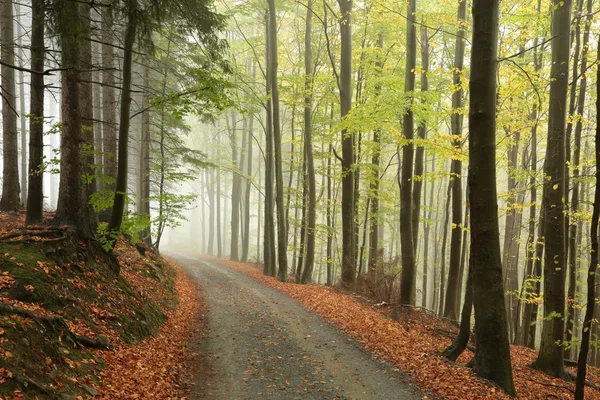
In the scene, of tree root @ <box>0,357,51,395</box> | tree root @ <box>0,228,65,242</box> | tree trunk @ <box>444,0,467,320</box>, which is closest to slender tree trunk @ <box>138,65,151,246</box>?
tree root @ <box>0,228,65,242</box>

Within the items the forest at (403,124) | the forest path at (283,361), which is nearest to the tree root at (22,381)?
the forest path at (283,361)

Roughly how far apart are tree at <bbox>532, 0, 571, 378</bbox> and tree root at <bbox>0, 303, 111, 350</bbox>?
30.9 feet

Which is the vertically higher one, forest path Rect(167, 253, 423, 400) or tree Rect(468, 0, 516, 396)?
tree Rect(468, 0, 516, 396)

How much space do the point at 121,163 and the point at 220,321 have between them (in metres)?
4.70

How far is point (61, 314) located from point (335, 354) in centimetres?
496

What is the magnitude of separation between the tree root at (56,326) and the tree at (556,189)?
9408 mm

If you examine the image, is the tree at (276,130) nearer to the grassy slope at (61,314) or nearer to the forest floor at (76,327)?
the forest floor at (76,327)

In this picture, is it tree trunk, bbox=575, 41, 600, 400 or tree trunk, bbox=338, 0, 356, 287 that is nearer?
tree trunk, bbox=575, 41, 600, 400

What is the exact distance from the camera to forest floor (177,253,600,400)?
21.0 feet

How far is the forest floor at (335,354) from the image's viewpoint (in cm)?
641

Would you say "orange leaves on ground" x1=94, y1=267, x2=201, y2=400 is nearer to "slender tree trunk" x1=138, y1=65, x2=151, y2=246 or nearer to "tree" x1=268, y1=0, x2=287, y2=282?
"tree" x1=268, y1=0, x2=287, y2=282

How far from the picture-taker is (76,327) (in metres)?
6.09

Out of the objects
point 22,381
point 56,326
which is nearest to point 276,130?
point 56,326

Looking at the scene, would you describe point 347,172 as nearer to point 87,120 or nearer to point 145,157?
point 87,120
